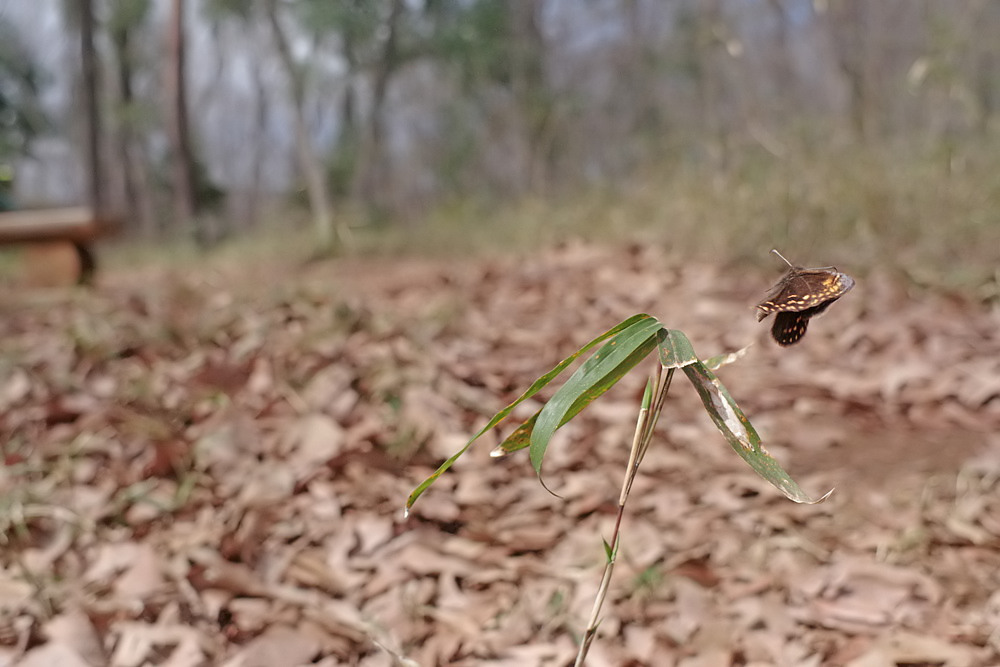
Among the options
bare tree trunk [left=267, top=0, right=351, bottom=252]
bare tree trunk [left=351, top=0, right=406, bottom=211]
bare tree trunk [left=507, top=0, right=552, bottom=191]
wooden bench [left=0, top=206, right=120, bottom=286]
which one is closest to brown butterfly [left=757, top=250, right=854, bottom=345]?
wooden bench [left=0, top=206, right=120, bottom=286]

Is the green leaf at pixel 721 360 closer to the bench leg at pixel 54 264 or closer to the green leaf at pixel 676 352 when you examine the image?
the green leaf at pixel 676 352

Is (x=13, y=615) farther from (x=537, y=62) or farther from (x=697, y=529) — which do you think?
(x=537, y=62)

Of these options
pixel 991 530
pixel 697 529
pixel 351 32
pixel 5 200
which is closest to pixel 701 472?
pixel 697 529

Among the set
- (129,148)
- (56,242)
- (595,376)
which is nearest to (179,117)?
(56,242)

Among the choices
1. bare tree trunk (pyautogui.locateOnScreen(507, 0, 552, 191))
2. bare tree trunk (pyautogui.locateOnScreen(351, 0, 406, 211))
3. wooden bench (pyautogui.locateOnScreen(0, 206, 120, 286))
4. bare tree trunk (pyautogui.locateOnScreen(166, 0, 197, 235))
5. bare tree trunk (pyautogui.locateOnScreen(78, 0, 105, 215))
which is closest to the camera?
wooden bench (pyautogui.locateOnScreen(0, 206, 120, 286))

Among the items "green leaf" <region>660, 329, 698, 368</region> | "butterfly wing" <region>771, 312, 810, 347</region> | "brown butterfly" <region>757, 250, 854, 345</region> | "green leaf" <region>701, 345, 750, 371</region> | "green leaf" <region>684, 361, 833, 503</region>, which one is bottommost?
"green leaf" <region>684, 361, 833, 503</region>

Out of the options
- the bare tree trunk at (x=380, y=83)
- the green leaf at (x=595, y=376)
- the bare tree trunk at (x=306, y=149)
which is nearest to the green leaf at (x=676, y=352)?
the green leaf at (x=595, y=376)

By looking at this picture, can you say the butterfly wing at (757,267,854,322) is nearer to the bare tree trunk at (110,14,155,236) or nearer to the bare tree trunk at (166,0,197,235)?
the bare tree trunk at (166,0,197,235)

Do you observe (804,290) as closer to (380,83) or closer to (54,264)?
(54,264)
